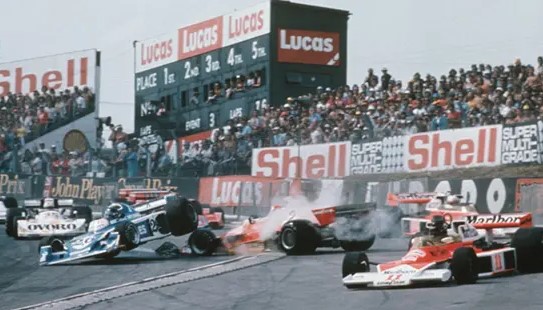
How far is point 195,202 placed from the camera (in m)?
20.0

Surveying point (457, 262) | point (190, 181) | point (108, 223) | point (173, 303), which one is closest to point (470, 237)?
point (457, 262)

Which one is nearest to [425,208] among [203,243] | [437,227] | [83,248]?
[203,243]

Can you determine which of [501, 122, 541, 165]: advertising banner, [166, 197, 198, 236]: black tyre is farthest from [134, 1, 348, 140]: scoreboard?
[166, 197, 198, 236]: black tyre

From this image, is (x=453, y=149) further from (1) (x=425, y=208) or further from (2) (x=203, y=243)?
(2) (x=203, y=243)

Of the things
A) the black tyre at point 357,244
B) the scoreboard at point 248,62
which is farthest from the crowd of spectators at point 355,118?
the black tyre at point 357,244

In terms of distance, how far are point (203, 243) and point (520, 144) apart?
7263 millimetres

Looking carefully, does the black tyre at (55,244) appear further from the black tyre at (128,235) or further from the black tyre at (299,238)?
the black tyre at (299,238)

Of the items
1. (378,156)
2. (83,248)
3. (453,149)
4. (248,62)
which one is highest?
(248,62)

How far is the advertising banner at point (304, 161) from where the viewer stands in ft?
91.6

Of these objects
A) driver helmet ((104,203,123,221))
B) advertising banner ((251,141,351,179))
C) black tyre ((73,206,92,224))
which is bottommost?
black tyre ((73,206,92,224))

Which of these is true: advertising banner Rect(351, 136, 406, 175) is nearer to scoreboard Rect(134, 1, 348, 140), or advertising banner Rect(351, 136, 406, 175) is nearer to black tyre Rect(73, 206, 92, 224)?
black tyre Rect(73, 206, 92, 224)

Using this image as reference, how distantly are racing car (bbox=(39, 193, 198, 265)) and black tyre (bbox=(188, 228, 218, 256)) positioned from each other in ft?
1.17

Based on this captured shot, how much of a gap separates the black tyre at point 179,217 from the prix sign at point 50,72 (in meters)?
31.9

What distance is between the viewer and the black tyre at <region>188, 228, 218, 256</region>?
766 inches
